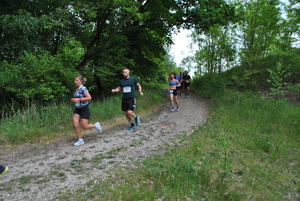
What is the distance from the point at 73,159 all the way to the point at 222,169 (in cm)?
297

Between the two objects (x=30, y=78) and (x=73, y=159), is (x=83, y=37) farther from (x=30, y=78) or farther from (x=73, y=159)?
(x=73, y=159)

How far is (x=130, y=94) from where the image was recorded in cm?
633

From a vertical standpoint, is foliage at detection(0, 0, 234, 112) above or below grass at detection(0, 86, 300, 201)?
above

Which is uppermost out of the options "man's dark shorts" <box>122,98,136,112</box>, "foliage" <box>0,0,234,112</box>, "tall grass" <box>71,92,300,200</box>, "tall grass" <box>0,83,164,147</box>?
"foliage" <box>0,0,234,112</box>

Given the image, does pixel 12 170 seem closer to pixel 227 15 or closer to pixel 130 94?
pixel 130 94

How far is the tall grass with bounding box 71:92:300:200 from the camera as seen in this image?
2910 millimetres

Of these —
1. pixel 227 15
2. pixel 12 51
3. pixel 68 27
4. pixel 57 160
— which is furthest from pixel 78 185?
pixel 227 15

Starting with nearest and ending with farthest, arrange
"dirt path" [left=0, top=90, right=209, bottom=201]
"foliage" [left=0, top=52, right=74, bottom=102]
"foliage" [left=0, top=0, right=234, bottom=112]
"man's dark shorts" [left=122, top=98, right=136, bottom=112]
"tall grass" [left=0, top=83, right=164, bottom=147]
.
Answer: "dirt path" [left=0, top=90, right=209, bottom=201] < "tall grass" [left=0, top=83, right=164, bottom=147] < "man's dark shorts" [left=122, top=98, right=136, bottom=112] < "foliage" [left=0, top=52, right=74, bottom=102] < "foliage" [left=0, top=0, right=234, bottom=112]

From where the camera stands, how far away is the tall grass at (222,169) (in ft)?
9.55

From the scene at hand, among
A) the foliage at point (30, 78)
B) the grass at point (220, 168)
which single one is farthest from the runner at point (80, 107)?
the foliage at point (30, 78)

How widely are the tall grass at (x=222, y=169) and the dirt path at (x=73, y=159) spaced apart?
0.47 metres

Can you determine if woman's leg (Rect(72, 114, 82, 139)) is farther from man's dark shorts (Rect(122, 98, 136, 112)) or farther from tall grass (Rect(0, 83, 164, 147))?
man's dark shorts (Rect(122, 98, 136, 112))

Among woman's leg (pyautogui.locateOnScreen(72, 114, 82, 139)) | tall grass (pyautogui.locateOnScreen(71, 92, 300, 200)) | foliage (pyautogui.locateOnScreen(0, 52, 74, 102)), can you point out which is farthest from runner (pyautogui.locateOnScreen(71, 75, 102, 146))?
foliage (pyautogui.locateOnScreen(0, 52, 74, 102))

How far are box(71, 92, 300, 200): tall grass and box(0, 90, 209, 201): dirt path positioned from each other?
18.3 inches
